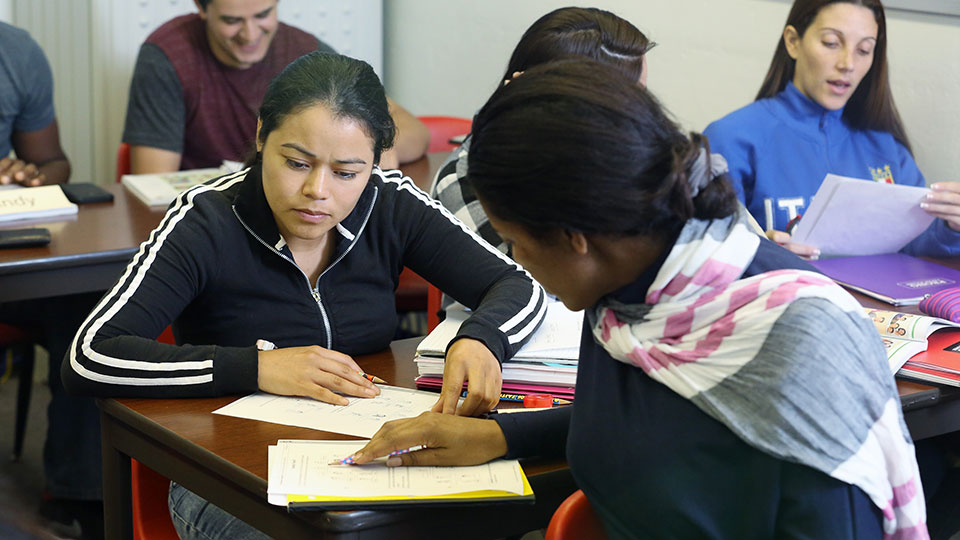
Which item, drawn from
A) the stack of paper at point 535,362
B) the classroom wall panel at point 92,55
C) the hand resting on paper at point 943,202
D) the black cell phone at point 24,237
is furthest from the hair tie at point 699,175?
the classroom wall panel at point 92,55

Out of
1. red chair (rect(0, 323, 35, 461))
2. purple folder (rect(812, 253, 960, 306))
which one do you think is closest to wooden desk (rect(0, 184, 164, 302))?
red chair (rect(0, 323, 35, 461))

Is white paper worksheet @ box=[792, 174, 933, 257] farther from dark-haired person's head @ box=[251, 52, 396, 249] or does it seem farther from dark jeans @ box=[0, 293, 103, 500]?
dark jeans @ box=[0, 293, 103, 500]

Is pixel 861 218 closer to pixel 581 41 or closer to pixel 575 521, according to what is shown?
pixel 581 41

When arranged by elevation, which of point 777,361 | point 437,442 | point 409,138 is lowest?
point 437,442

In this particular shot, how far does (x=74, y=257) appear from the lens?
2.02 metres

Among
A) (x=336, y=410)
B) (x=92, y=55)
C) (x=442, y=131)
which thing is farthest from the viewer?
(x=92, y=55)

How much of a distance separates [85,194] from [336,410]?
137 cm

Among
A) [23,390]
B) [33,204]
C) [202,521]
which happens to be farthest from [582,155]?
[23,390]

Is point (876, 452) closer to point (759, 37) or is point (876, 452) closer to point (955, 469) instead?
point (955, 469)

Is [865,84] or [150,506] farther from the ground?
[865,84]

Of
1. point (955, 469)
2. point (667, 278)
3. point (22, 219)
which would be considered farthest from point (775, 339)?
point (22, 219)

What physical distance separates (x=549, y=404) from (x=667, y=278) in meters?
0.43

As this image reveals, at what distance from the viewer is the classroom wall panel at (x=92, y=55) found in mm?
3564

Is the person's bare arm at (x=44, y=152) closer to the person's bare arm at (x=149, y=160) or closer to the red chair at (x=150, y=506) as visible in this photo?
the person's bare arm at (x=149, y=160)
